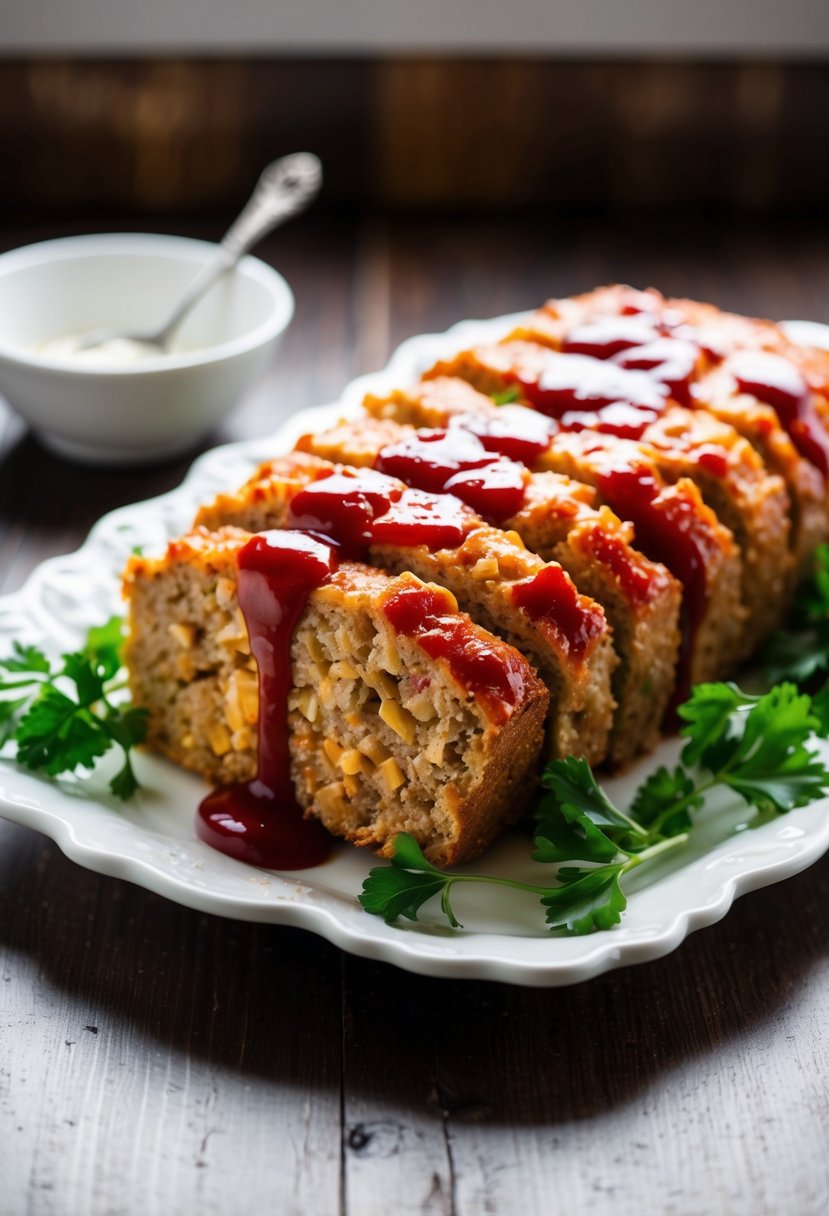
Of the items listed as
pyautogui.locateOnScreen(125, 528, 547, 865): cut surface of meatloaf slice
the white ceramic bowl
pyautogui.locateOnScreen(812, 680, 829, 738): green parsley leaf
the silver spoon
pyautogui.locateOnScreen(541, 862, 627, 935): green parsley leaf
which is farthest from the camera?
the silver spoon

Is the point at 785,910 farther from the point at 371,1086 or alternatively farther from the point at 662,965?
the point at 371,1086

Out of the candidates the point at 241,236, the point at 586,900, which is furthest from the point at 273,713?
the point at 241,236

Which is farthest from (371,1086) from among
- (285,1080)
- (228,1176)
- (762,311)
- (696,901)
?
(762,311)

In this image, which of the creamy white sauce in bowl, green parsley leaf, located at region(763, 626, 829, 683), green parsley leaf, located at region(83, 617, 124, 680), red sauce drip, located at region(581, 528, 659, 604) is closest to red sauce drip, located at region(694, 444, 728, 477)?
red sauce drip, located at region(581, 528, 659, 604)

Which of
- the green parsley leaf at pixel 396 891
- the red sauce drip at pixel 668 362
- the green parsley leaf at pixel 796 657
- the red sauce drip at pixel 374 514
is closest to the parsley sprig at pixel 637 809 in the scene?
the green parsley leaf at pixel 396 891

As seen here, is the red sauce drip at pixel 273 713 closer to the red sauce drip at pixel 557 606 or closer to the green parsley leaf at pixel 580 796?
the red sauce drip at pixel 557 606

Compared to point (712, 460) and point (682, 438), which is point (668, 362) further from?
point (712, 460)

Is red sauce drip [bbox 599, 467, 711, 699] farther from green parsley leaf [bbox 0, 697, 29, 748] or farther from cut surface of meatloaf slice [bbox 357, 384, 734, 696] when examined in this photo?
green parsley leaf [bbox 0, 697, 29, 748]
